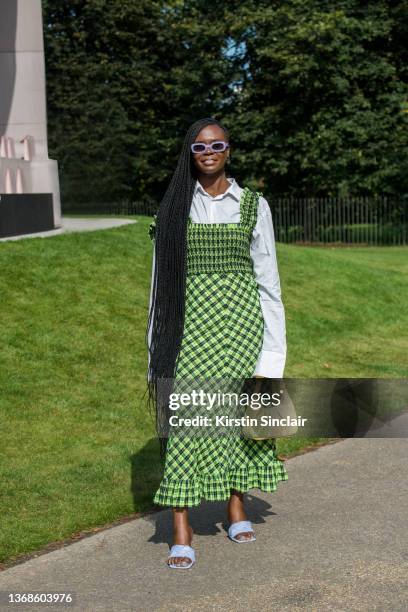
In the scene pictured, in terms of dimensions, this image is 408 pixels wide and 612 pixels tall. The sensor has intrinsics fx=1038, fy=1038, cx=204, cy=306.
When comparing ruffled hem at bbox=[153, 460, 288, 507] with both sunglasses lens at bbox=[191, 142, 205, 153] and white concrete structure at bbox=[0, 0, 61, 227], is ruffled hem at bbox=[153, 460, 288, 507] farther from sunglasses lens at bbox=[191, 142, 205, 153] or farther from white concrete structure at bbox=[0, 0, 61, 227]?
white concrete structure at bbox=[0, 0, 61, 227]

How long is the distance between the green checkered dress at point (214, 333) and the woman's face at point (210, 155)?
8.2 inches

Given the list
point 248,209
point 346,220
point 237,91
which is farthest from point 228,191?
point 237,91

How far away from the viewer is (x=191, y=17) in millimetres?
40062

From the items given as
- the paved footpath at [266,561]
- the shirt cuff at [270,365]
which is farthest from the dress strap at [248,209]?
the paved footpath at [266,561]

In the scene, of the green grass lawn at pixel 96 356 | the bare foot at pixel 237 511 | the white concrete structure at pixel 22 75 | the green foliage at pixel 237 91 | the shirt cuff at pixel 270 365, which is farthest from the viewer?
the green foliage at pixel 237 91

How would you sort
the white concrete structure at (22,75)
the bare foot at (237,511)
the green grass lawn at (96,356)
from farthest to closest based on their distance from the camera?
the white concrete structure at (22,75) → the green grass lawn at (96,356) → the bare foot at (237,511)

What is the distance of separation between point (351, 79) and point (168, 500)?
34774mm

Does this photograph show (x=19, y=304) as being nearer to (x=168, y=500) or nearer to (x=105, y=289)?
(x=105, y=289)

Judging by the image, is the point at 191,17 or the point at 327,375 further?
the point at 191,17

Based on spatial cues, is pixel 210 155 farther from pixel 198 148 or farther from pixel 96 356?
pixel 96 356

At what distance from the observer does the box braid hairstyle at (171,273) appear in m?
4.95

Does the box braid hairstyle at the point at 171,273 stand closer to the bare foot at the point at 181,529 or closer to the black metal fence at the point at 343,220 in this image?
the bare foot at the point at 181,529

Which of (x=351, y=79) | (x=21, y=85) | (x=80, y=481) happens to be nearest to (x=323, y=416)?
(x=80, y=481)

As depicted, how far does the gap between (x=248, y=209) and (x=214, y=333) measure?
628mm
